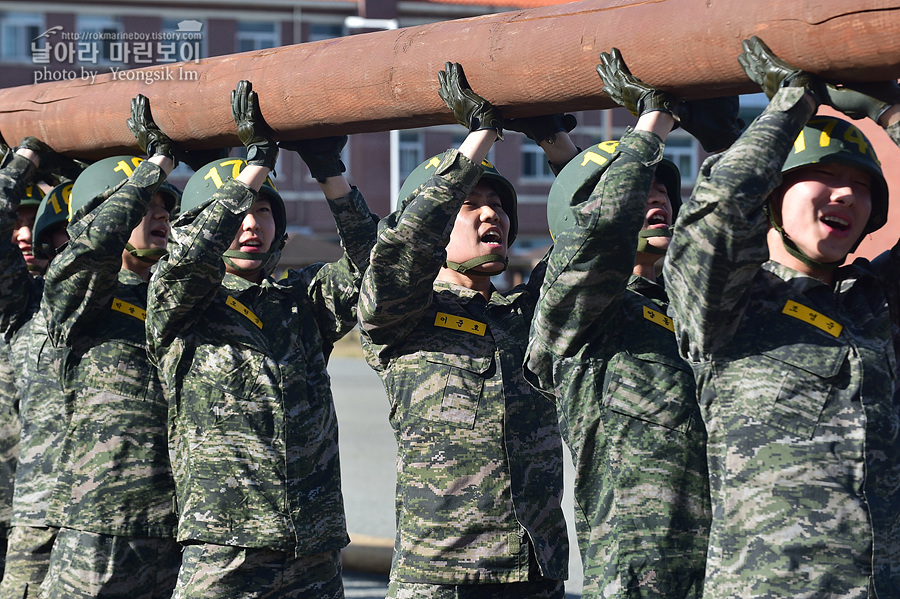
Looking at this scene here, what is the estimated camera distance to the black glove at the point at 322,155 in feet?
15.2

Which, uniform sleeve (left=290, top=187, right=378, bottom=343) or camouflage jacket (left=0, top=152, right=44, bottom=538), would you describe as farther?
camouflage jacket (left=0, top=152, right=44, bottom=538)

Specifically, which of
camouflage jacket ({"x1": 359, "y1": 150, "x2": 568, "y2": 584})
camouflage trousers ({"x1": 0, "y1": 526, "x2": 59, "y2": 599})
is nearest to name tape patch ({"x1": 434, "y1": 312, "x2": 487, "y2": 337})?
camouflage jacket ({"x1": 359, "y1": 150, "x2": 568, "y2": 584})

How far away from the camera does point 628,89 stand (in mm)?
3400

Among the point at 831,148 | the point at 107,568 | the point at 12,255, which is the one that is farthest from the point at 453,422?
the point at 12,255

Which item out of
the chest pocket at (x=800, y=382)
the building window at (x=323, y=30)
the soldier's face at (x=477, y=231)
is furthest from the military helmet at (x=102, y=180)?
the building window at (x=323, y=30)

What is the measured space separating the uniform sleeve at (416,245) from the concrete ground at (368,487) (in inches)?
116

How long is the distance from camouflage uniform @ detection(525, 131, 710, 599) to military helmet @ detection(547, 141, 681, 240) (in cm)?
3

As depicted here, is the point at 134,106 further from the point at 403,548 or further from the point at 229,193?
the point at 403,548

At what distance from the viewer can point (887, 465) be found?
306 centimetres

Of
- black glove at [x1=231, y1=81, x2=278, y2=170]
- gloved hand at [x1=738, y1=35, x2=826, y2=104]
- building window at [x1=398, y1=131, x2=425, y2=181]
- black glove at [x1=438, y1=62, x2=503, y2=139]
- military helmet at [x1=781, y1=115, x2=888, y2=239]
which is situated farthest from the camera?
building window at [x1=398, y1=131, x2=425, y2=181]

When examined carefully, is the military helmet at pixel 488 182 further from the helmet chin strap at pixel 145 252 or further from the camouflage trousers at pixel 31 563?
the camouflage trousers at pixel 31 563

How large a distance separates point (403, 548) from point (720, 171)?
1766 millimetres

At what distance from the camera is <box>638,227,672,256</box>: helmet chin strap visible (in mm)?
3879

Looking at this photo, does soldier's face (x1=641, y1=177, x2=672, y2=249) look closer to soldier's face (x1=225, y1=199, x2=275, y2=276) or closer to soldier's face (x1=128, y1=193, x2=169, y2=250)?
soldier's face (x1=225, y1=199, x2=275, y2=276)
